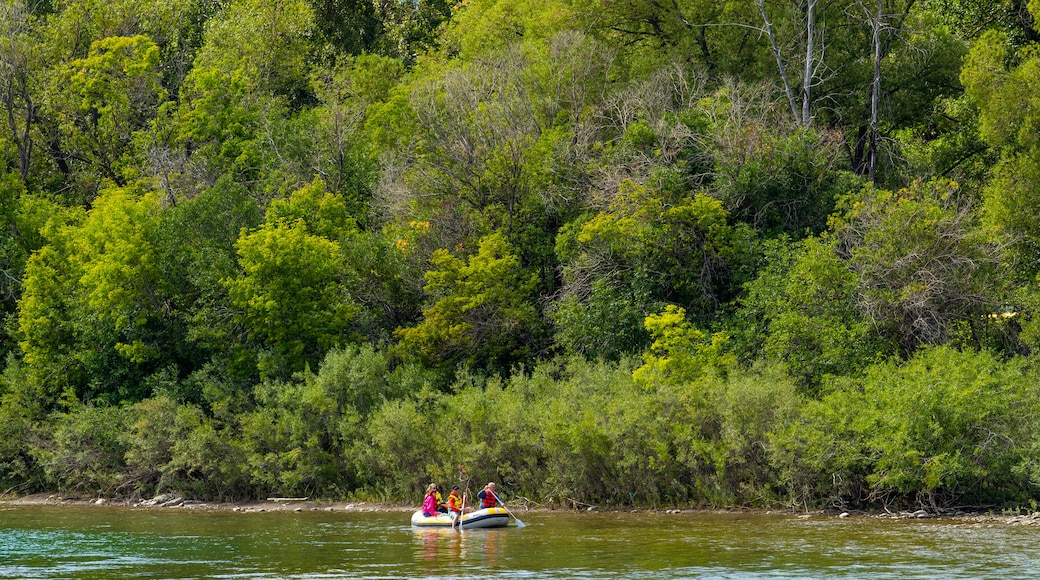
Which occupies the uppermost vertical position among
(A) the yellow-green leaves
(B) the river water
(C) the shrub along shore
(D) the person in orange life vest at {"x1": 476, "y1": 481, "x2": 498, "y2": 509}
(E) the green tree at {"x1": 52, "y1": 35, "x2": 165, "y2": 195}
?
(E) the green tree at {"x1": 52, "y1": 35, "x2": 165, "y2": 195}

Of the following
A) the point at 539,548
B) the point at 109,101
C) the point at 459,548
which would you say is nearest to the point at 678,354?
the point at 459,548

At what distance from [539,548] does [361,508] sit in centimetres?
1262

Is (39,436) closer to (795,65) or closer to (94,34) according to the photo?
(94,34)

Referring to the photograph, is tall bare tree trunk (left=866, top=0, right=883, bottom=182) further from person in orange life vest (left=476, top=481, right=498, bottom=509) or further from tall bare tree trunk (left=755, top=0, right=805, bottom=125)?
person in orange life vest (left=476, top=481, right=498, bottom=509)

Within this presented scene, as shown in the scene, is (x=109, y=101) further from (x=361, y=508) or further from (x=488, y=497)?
(x=488, y=497)

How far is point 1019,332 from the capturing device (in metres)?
37.7

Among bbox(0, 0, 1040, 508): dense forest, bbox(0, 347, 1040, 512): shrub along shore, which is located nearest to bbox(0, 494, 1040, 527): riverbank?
bbox(0, 347, 1040, 512): shrub along shore

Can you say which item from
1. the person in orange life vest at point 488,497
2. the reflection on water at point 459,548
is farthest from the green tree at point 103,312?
the reflection on water at point 459,548

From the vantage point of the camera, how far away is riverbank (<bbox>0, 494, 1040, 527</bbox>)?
A: 3088 centimetres

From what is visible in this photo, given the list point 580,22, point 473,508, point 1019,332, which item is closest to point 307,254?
point 473,508

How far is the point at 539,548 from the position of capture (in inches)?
1107

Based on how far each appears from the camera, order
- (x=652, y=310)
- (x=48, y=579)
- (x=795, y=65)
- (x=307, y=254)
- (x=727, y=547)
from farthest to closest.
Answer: (x=795, y=65) → (x=307, y=254) → (x=652, y=310) → (x=727, y=547) → (x=48, y=579)

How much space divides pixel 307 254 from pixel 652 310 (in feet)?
38.5

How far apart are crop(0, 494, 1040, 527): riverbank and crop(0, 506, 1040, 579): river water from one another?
839mm
